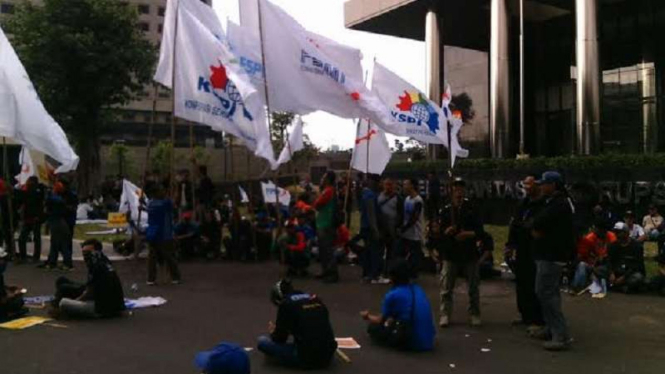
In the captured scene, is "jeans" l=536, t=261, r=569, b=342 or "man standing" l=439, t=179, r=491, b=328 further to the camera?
"man standing" l=439, t=179, r=491, b=328

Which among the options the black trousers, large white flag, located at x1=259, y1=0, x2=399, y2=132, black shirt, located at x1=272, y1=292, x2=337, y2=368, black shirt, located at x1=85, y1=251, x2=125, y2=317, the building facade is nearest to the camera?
black shirt, located at x1=272, y1=292, x2=337, y2=368

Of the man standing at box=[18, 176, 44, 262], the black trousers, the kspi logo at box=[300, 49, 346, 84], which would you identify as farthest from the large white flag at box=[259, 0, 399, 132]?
the man standing at box=[18, 176, 44, 262]

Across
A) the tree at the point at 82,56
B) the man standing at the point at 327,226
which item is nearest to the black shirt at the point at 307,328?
the man standing at the point at 327,226

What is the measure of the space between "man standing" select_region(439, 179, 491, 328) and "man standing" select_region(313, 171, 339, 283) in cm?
366

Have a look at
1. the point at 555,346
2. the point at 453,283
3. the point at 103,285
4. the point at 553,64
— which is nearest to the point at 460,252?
the point at 453,283

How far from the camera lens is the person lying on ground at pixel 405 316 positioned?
726 cm

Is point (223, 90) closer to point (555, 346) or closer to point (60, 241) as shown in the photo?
point (60, 241)

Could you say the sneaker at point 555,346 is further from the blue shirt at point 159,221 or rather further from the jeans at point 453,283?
the blue shirt at point 159,221

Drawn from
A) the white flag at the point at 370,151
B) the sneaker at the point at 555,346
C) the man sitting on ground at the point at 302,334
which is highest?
the white flag at the point at 370,151

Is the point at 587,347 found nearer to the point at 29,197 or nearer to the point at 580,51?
the point at 29,197

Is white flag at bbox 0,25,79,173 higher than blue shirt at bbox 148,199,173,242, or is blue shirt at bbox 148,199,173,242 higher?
white flag at bbox 0,25,79,173

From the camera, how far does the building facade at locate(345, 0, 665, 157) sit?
2738 cm

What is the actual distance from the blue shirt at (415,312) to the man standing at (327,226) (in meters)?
4.85

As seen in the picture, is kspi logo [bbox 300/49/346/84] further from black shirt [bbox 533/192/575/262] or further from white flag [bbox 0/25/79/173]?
black shirt [bbox 533/192/575/262]
